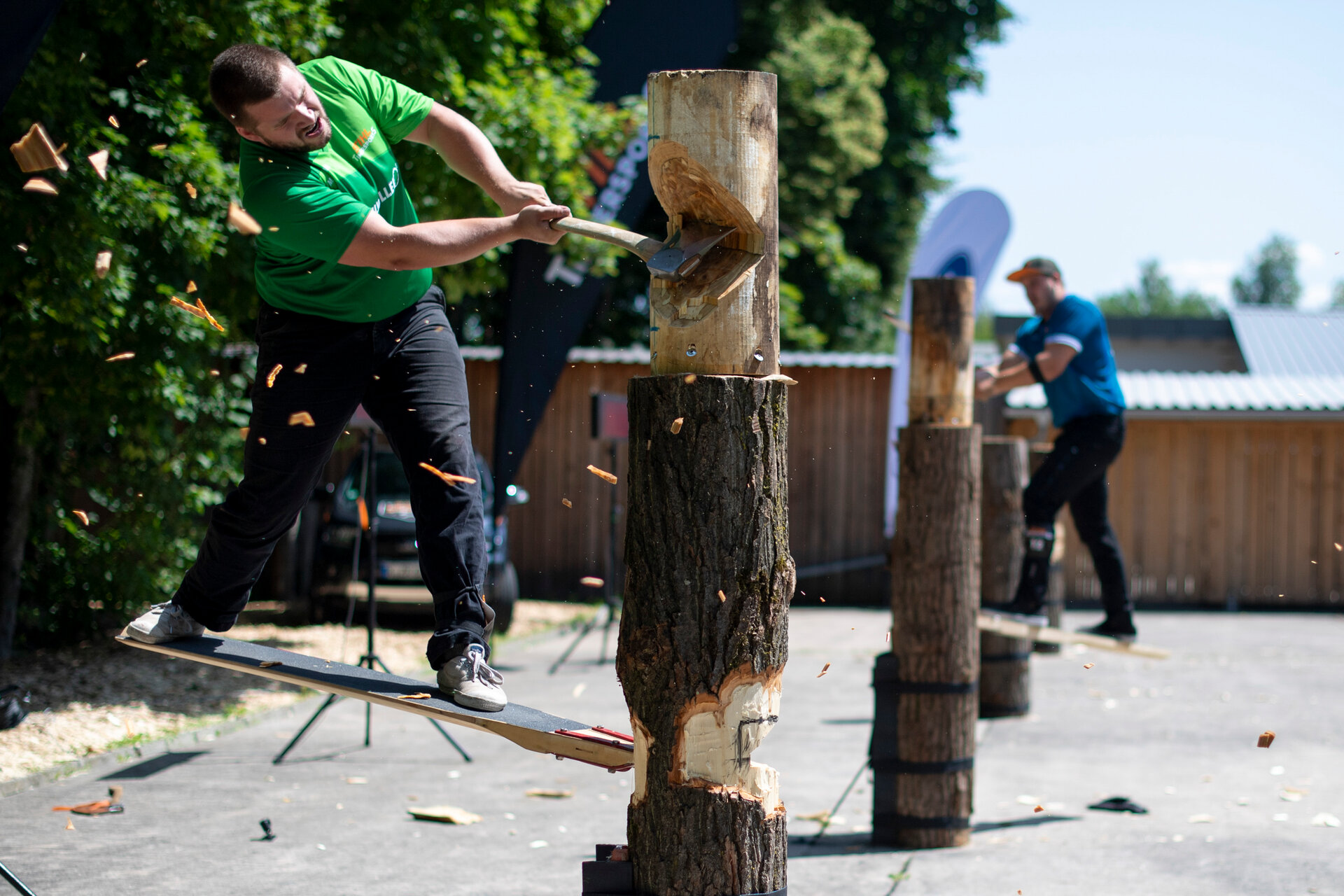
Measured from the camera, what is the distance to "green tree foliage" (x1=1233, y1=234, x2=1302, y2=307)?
81.2 meters

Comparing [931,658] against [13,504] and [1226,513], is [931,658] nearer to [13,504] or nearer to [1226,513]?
[13,504]

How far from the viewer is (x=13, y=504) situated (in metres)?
7.68

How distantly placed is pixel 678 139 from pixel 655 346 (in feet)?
1.47

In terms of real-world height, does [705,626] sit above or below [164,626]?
above

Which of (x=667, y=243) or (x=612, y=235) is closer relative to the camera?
(x=612, y=235)

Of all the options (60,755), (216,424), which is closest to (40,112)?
(216,424)

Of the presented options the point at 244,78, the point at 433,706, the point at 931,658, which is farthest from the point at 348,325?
the point at 931,658

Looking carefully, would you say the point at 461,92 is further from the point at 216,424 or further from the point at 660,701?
the point at 660,701

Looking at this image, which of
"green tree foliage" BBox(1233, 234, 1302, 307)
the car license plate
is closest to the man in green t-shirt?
the car license plate

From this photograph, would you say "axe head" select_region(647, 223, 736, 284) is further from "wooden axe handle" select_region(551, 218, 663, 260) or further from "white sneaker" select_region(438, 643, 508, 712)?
"white sneaker" select_region(438, 643, 508, 712)

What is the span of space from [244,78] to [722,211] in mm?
1120

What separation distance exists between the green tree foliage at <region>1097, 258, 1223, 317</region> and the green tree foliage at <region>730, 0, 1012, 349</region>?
7319 cm

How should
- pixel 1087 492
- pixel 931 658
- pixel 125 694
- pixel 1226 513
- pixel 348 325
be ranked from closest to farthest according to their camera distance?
pixel 348 325, pixel 931 658, pixel 1087 492, pixel 125 694, pixel 1226 513

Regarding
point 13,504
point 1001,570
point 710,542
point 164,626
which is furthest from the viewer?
point 13,504
